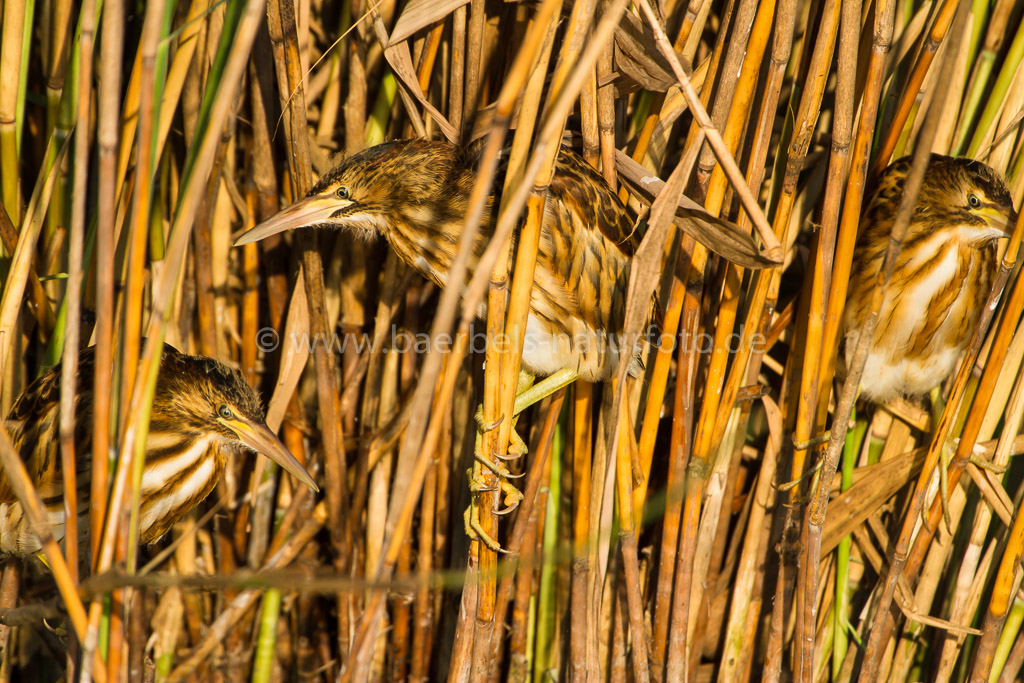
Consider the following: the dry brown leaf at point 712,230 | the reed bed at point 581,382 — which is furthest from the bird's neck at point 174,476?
the dry brown leaf at point 712,230

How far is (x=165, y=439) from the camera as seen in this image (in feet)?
5.15

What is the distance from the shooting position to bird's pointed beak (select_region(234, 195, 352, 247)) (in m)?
1.44

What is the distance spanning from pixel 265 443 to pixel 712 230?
36.3 inches

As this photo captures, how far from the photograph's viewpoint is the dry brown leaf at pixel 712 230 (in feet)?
3.82

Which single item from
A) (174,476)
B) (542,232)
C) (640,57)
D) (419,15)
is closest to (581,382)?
(542,232)

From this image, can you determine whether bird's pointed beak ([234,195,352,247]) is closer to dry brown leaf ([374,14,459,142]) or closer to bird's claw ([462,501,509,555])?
dry brown leaf ([374,14,459,142])

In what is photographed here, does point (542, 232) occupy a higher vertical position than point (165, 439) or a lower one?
higher

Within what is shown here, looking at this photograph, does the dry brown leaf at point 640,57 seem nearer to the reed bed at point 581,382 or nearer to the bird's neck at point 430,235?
the reed bed at point 581,382

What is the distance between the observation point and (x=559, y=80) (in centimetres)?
94

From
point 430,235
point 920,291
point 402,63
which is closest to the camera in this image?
point 402,63

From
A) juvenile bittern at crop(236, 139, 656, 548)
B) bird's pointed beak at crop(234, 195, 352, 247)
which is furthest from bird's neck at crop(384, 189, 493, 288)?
bird's pointed beak at crop(234, 195, 352, 247)

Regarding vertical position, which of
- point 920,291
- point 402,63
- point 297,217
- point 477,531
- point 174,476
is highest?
point 402,63

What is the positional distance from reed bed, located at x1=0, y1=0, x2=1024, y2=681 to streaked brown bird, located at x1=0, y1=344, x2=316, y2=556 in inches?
2.4

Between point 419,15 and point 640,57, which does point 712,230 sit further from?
point 419,15
